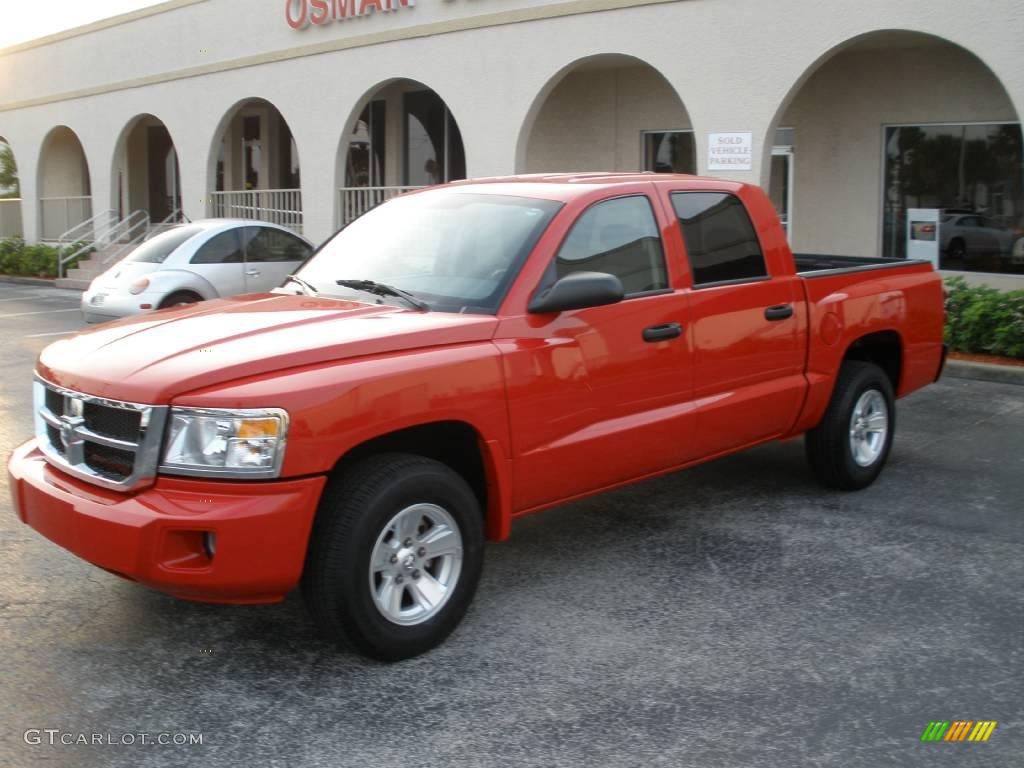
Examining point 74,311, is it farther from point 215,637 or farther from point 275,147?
point 215,637

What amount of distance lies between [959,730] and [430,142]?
19.1 m

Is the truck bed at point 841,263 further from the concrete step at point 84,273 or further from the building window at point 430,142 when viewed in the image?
the concrete step at point 84,273

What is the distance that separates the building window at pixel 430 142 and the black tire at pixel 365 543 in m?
17.1

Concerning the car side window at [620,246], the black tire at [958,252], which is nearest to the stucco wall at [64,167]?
the black tire at [958,252]

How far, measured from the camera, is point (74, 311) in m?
18.5

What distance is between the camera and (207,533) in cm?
400

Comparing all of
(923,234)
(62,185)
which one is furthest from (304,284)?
(62,185)

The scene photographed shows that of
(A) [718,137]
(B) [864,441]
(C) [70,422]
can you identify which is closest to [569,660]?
(C) [70,422]

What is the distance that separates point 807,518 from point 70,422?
399cm

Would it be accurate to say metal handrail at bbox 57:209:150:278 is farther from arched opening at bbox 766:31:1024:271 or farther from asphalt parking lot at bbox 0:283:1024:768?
asphalt parking lot at bbox 0:283:1024:768

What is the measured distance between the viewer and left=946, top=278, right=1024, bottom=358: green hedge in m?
11.3

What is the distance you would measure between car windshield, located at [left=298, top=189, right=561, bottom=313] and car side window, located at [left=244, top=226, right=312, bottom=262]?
29.1ft

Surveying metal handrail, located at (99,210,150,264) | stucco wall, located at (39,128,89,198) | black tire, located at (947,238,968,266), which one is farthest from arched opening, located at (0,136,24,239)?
black tire, located at (947,238,968,266)

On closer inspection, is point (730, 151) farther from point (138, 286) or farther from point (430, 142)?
point (430, 142)
